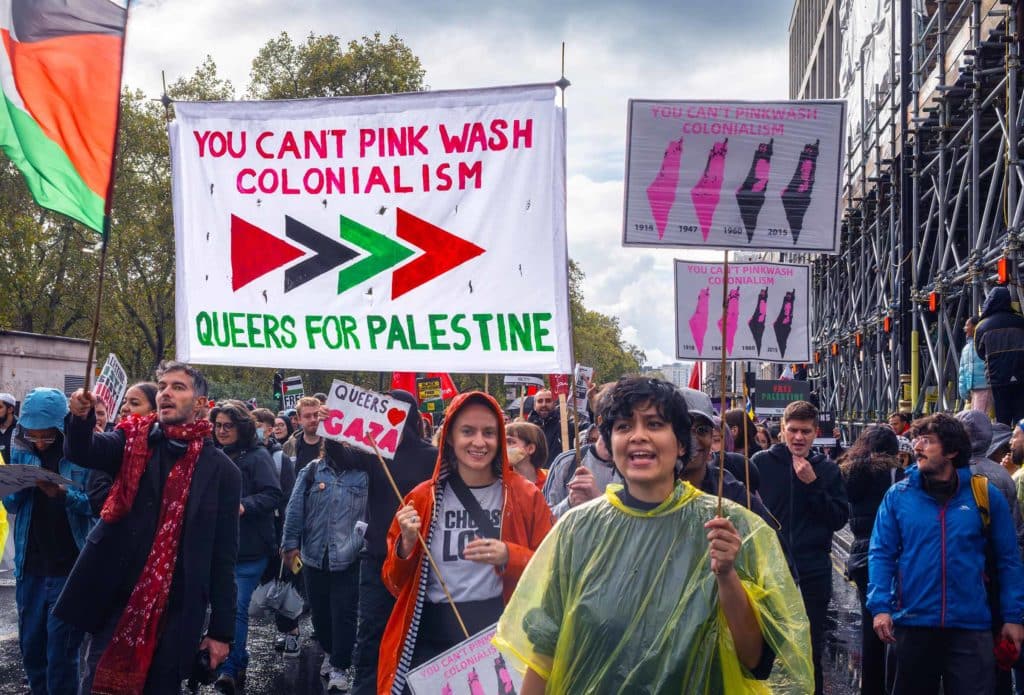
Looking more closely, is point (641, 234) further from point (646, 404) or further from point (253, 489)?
point (253, 489)

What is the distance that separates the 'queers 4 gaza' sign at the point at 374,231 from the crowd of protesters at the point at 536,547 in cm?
38

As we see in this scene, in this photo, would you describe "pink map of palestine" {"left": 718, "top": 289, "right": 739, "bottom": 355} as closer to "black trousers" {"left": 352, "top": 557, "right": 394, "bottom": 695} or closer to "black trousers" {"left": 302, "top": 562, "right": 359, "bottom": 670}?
"black trousers" {"left": 302, "top": 562, "right": 359, "bottom": 670}

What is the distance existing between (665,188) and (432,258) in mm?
1120

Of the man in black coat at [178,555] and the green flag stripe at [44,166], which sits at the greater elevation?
the green flag stripe at [44,166]

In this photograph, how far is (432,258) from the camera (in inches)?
214

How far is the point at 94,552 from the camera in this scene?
16.7 ft

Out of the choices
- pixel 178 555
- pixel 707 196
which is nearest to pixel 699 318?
pixel 707 196

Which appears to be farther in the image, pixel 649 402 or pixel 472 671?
pixel 472 671

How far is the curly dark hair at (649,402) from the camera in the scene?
11.2 ft

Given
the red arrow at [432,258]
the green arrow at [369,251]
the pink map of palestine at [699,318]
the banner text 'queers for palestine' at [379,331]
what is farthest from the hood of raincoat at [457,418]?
the pink map of palestine at [699,318]

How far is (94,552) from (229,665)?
3072mm

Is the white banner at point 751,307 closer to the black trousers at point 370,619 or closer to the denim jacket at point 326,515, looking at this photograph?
the denim jacket at point 326,515

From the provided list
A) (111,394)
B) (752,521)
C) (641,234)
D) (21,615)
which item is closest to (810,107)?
(641,234)

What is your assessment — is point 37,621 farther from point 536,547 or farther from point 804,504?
point 804,504
